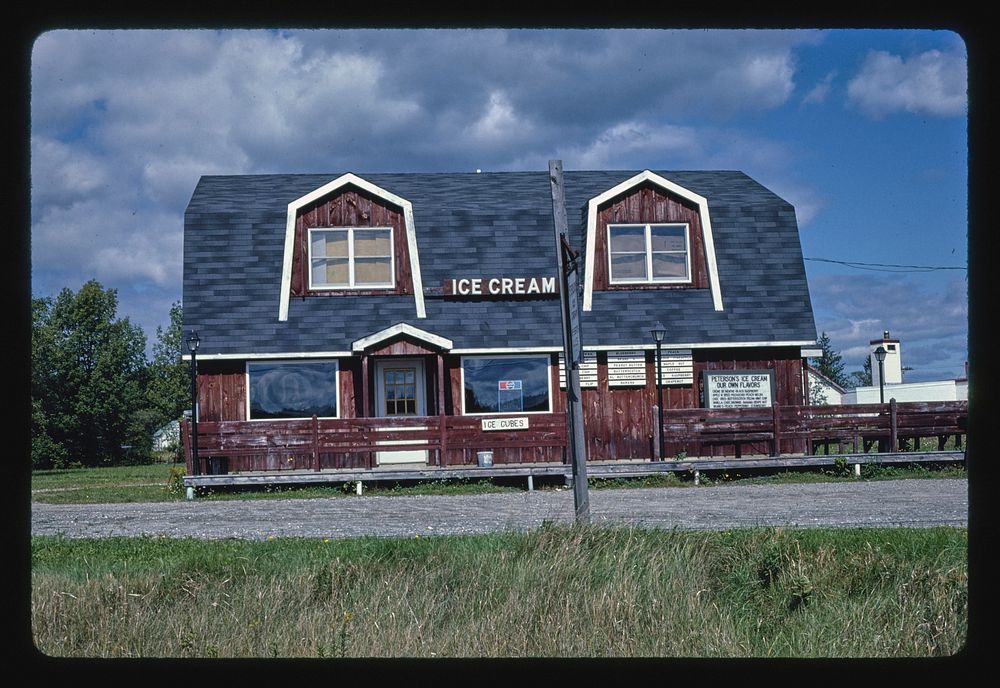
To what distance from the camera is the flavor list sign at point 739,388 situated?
19922 mm

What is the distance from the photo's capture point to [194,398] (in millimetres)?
18172

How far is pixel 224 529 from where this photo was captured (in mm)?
11352

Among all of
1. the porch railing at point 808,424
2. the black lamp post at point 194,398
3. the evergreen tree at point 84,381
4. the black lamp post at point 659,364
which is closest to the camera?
the black lamp post at point 194,398

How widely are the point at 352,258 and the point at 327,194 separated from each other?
55.6 inches

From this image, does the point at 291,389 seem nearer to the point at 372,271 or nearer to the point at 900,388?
the point at 372,271

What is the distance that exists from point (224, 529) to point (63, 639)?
5248mm

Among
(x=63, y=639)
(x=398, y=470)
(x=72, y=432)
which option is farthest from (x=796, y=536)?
(x=72, y=432)

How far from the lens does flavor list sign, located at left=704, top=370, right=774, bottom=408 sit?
19922mm

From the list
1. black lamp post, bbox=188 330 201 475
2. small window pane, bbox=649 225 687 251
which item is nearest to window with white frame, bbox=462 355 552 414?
small window pane, bbox=649 225 687 251

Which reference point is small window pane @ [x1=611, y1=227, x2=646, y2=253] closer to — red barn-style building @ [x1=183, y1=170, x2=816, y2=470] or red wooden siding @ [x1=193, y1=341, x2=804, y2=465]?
red barn-style building @ [x1=183, y1=170, x2=816, y2=470]

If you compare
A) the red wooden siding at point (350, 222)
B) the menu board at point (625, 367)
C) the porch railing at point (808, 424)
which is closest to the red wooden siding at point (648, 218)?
the menu board at point (625, 367)

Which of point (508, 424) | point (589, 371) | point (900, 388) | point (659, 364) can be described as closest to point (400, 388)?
point (508, 424)

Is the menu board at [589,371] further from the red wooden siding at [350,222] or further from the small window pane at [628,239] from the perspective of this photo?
the red wooden siding at [350,222]

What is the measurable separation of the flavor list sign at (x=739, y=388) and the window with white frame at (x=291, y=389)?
7661mm
